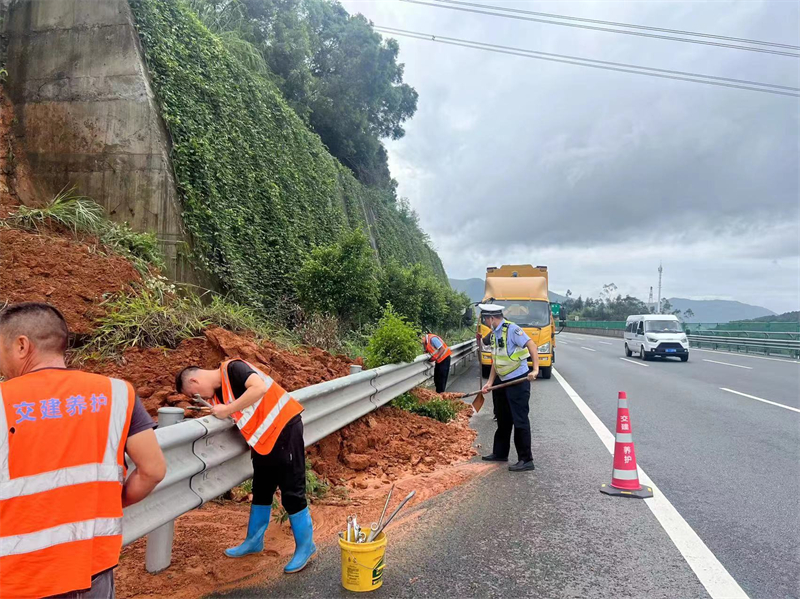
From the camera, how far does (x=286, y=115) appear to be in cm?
1650

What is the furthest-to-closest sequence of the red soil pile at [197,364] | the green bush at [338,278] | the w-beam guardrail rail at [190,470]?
the green bush at [338,278]
the red soil pile at [197,364]
the w-beam guardrail rail at [190,470]

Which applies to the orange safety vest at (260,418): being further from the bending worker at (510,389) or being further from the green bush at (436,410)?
the green bush at (436,410)

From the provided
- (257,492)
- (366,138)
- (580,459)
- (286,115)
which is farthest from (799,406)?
(366,138)

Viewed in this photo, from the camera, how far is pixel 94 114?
954 cm

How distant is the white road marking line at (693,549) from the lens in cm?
311

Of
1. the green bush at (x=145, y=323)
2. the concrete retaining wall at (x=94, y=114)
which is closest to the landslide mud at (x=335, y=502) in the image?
the green bush at (x=145, y=323)

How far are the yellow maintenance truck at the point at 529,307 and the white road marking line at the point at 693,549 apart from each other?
933cm

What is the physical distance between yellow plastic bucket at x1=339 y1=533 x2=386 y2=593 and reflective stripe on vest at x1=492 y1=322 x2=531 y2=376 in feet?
11.4

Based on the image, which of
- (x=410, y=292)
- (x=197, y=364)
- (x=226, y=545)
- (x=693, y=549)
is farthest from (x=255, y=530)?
(x=410, y=292)

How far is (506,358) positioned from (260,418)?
355 centimetres

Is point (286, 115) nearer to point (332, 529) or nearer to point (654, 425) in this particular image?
point (654, 425)

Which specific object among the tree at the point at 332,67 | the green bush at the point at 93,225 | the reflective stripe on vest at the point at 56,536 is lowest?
the reflective stripe on vest at the point at 56,536

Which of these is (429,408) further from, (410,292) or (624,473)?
(410,292)

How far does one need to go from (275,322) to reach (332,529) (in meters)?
7.19
